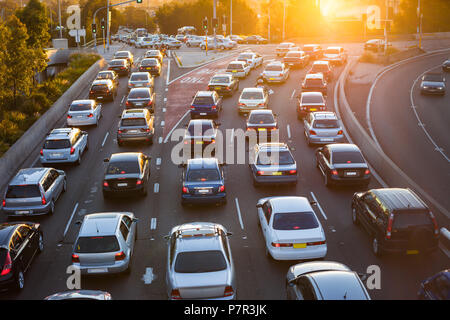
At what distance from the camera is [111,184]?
63.9ft

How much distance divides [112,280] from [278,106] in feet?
74.2

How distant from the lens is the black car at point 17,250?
43.4ft

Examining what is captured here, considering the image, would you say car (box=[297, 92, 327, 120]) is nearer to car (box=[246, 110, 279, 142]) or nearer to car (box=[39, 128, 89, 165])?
car (box=[246, 110, 279, 142])

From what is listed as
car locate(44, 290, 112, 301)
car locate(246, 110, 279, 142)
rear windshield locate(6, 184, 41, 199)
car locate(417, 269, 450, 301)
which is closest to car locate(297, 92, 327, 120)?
car locate(246, 110, 279, 142)

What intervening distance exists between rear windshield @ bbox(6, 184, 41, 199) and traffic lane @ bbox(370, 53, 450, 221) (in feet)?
44.3

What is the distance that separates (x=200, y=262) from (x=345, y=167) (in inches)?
386

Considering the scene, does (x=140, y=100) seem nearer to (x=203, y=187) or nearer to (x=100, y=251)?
(x=203, y=187)

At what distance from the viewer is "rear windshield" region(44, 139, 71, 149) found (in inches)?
930

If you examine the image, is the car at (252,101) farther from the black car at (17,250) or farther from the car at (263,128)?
the black car at (17,250)

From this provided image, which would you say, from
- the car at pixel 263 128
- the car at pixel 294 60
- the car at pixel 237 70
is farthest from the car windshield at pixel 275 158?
the car at pixel 294 60

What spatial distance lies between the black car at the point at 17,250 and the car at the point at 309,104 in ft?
60.6

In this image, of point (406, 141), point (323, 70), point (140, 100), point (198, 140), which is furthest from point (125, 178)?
point (323, 70)

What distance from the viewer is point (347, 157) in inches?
801
